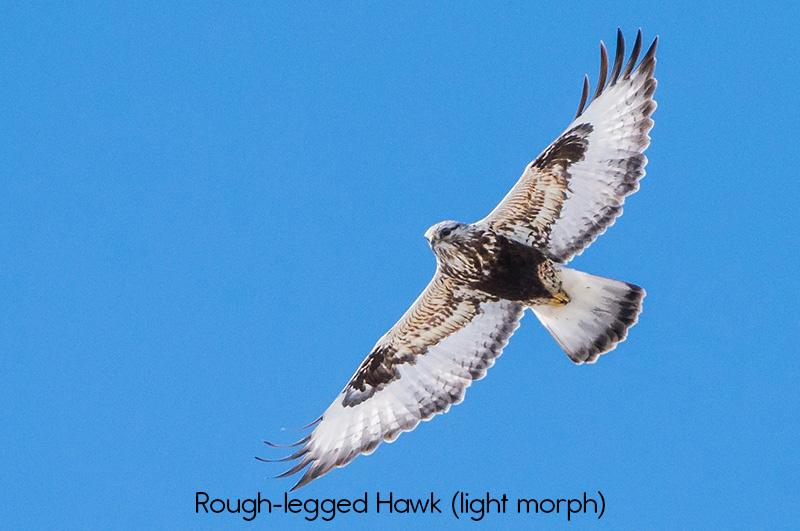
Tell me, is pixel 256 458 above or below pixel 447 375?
below

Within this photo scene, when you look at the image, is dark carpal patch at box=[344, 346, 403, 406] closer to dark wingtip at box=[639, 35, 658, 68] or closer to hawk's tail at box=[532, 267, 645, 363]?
hawk's tail at box=[532, 267, 645, 363]

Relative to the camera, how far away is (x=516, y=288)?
10.3m

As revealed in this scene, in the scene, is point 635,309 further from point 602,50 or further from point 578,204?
point 602,50

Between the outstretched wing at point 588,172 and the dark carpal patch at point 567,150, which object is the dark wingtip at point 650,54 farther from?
the dark carpal patch at point 567,150

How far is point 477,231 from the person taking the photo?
33.2 feet

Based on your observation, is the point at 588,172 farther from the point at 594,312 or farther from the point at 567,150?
the point at 594,312

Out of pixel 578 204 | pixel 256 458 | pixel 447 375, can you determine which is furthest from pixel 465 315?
pixel 256 458

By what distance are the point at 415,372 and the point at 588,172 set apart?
2522mm

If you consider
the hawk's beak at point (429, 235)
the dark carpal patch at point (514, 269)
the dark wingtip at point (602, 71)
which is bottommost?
the dark carpal patch at point (514, 269)

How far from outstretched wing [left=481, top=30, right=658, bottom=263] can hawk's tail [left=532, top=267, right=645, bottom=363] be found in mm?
306

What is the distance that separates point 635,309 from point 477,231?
160cm

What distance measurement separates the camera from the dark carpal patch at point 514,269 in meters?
10.1

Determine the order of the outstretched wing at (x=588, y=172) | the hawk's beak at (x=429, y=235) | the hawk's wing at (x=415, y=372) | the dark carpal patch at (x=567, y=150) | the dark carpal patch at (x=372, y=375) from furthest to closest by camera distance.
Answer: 1. the dark carpal patch at (x=372, y=375)
2. the hawk's wing at (x=415, y=372)
3. the hawk's beak at (x=429, y=235)
4. the dark carpal patch at (x=567, y=150)
5. the outstretched wing at (x=588, y=172)

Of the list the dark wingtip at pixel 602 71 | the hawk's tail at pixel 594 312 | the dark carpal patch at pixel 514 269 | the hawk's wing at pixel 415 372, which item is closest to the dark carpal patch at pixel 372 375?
the hawk's wing at pixel 415 372
